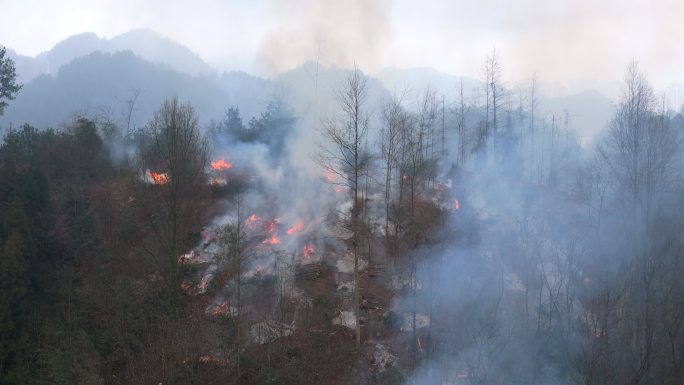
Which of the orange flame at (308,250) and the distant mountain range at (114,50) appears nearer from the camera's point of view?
the orange flame at (308,250)

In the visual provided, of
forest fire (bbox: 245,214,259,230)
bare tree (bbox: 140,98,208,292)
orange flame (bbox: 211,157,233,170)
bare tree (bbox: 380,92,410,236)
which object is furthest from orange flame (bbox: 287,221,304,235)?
orange flame (bbox: 211,157,233,170)

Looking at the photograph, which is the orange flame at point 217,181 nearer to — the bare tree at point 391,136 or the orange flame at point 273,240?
the orange flame at point 273,240

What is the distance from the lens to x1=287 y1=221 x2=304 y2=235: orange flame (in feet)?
66.2

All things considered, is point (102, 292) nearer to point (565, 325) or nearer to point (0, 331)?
point (0, 331)

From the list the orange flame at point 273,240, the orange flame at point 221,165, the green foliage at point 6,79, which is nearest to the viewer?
the orange flame at point 273,240

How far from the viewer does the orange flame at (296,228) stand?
66.2ft

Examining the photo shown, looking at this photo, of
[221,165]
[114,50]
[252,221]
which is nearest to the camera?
[252,221]

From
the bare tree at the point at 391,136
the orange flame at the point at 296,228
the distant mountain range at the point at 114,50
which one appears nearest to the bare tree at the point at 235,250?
the orange flame at the point at 296,228

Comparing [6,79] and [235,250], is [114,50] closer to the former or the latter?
[6,79]

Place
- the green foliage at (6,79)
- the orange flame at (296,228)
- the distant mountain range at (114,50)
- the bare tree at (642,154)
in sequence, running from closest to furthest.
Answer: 1. the bare tree at (642,154)
2. the orange flame at (296,228)
3. the green foliage at (6,79)
4. the distant mountain range at (114,50)

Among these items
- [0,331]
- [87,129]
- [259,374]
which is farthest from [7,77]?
[259,374]

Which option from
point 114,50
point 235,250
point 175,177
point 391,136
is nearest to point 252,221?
point 235,250

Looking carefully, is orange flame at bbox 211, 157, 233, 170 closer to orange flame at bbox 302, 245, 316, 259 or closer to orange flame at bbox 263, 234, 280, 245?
orange flame at bbox 263, 234, 280, 245

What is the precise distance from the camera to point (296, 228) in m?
20.4
